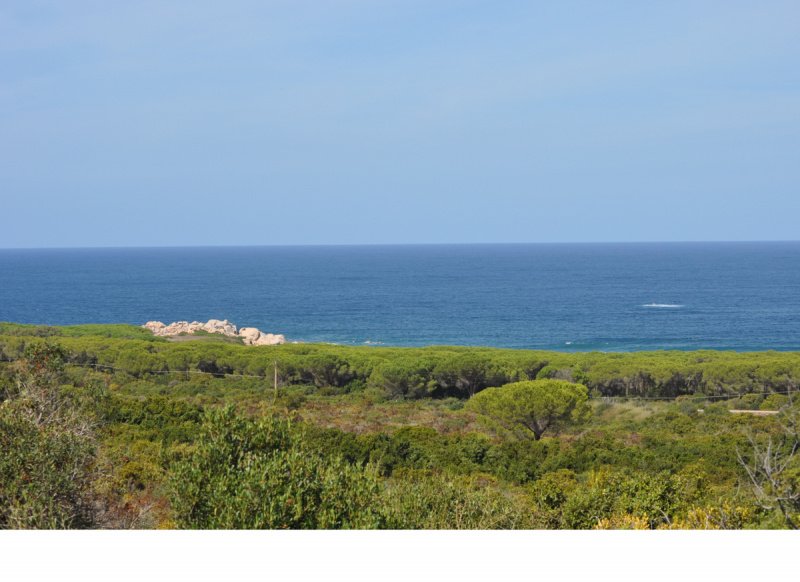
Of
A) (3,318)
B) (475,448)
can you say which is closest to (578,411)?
(475,448)

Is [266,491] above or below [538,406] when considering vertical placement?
above

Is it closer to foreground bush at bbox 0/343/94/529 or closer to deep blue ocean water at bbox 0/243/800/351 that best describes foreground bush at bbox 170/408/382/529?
foreground bush at bbox 0/343/94/529

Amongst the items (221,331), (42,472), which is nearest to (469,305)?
(221,331)

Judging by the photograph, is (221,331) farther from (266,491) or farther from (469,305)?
(266,491)

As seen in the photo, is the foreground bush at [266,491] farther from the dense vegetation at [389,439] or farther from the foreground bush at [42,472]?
the foreground bush at [42,472]

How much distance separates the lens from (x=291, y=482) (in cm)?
606

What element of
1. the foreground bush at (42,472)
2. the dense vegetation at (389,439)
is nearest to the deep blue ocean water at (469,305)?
the dense vegetation at (389,439)

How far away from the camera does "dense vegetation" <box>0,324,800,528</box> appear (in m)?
6.34

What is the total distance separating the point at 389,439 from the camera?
1619 centimetres

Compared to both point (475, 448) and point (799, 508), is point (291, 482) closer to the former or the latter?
point (799, 508)

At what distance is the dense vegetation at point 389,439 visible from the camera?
6.34m

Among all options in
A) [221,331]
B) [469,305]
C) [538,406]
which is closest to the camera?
[538,406]

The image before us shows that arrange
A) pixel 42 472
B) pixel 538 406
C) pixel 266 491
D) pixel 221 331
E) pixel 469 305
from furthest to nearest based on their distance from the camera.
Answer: pixel 469 305, pixel 221 331, pixel 538 406, pixel 42 472, pixel 266 491

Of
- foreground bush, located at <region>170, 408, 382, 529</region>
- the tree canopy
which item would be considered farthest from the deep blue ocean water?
foreground bush, located at <region>170, 408, 382, 529</region>
